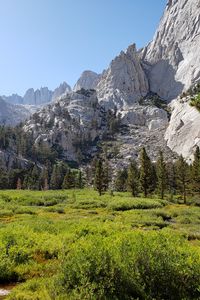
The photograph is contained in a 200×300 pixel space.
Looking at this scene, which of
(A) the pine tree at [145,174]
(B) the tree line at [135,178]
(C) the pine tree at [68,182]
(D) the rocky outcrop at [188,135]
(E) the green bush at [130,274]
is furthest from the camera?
(D) the rocky outcrop at [188,135]

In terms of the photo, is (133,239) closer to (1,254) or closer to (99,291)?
(99,291)

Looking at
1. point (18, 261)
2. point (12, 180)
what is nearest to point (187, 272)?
point (18, 261)

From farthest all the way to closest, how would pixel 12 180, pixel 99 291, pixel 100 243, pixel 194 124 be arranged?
pixel 194 124, pixel 12 180, pixel 100 243, pixel 99 291

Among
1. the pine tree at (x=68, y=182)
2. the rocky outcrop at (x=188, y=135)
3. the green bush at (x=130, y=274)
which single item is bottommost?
the green bush at (x=130, y=274)

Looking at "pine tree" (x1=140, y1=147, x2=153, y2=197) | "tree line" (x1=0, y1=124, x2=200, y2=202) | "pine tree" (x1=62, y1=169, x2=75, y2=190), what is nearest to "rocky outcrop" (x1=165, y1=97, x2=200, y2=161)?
"tree line" (x1=0, y1=124, x2=200, y2=202)

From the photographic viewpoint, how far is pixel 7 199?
53281mm

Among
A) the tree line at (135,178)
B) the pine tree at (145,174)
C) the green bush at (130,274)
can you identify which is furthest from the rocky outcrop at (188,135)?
the green bush at (130,274)

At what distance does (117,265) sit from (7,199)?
46.1m

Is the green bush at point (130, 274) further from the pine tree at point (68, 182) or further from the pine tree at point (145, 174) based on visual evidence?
the pine tree at point (68, 182)

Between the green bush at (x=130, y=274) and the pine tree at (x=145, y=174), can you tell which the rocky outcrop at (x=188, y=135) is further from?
the green bush at (x=130, y=274)

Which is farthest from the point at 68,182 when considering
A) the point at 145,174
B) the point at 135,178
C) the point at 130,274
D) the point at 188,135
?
the point at 130,274

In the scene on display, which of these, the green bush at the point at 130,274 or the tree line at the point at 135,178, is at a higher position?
the tree line at the point at 135,178

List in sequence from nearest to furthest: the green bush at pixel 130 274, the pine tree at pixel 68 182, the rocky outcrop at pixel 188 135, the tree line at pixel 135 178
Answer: the green bush at pixel 130 274 < the tree line at pixel 135 178 < the pine tree at pixel 68 182 < the rocky outcrop at pixel 188 135

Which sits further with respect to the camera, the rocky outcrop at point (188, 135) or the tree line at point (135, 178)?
the rocky outcrop at point (188, 135)
